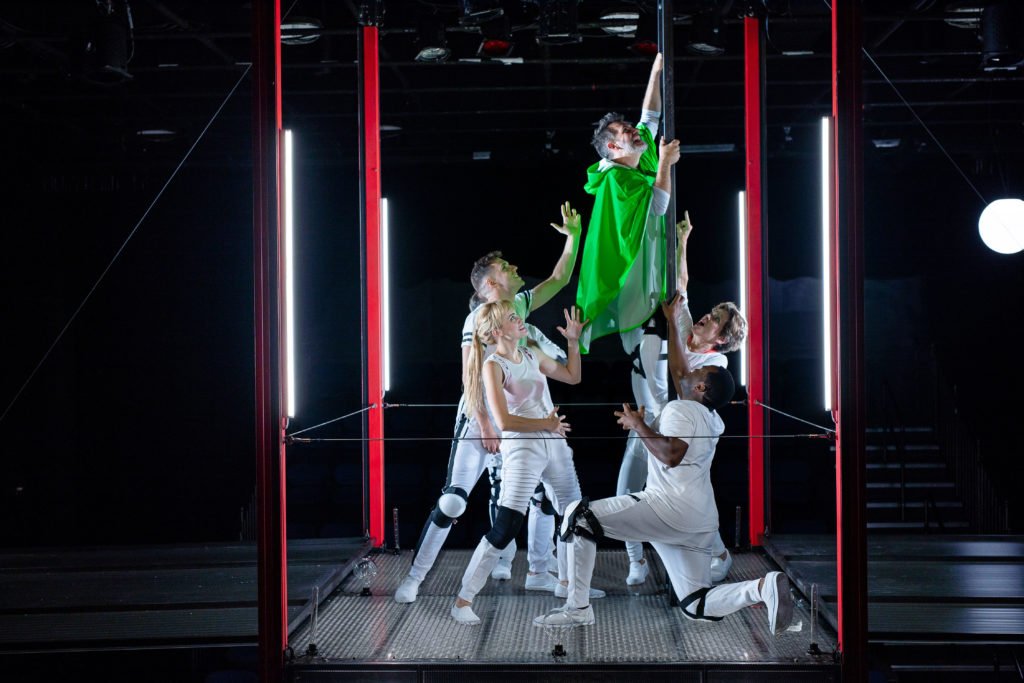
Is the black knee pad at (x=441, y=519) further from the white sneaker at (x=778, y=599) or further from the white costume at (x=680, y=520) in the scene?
the white sneaker at (x=778, y=599)

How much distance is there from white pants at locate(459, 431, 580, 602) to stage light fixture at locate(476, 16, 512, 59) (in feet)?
8.71

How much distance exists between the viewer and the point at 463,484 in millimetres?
4164

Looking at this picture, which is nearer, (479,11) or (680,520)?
(680,520)

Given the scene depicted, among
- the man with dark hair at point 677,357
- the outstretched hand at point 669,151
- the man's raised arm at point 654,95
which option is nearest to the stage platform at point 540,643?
the man with dark hair at point 677,357

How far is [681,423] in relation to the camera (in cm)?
344

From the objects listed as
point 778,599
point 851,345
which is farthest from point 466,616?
point 851,345

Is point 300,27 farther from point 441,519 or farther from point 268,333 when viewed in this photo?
point 441,519

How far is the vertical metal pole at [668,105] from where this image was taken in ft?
12.5

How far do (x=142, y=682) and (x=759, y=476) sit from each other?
379cm

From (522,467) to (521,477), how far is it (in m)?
0.04

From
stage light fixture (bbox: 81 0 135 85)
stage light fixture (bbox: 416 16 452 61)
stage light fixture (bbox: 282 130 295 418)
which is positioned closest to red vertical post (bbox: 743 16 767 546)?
stage light fixture (bbox: 416 16 452 61)

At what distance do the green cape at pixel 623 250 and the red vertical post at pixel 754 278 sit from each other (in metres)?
0.99

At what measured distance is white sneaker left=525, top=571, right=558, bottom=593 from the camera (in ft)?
13.7

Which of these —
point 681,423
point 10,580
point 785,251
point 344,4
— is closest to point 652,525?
point 681,423
